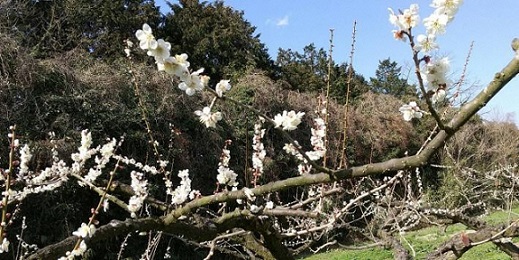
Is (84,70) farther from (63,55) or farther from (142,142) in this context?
(142,142)

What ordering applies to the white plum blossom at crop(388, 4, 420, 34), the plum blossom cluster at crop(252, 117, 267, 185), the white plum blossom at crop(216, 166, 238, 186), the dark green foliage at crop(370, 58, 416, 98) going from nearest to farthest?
the white plum blossom at crop(388, 4, 420, 34) < the white plum blossom at crop(216, 166, 238, 186) < the plum blossom cluster at crop(252, 117, 267, 185) < the dark green foliage at crop(370, 58, 416, 98)

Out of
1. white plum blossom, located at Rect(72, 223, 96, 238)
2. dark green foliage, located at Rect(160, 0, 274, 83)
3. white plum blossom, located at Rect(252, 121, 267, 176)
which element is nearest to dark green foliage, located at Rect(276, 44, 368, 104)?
dark green foliage, located at Rect(160, 0, 274, 83)

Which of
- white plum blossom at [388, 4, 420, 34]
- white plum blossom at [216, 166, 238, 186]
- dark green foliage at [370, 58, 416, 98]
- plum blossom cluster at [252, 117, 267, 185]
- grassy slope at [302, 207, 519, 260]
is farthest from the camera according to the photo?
dark green foliage at [370, 58, 416, 98]

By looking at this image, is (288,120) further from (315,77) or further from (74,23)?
(315,77)

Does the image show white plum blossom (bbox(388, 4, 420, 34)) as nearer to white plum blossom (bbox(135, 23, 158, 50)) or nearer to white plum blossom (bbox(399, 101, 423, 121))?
white plum blossom (bbox(399, 101, 423, 121))

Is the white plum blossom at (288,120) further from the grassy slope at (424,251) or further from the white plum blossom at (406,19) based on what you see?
the grassy slope at (424,251)

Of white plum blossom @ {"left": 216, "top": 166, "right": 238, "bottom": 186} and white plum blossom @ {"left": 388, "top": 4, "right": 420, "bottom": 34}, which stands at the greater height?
white plum blossom @ {"left": 388, "top": 4, "right": 420, "bottom": 34}

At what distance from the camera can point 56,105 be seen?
6516 mm

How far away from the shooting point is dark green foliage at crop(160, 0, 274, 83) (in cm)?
1252

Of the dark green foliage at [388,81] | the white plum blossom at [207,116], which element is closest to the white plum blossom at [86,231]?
the white plum blossom at [207,116]

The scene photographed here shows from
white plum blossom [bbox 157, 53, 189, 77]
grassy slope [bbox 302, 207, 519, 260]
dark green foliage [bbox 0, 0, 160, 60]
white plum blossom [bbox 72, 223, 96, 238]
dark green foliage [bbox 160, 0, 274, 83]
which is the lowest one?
white plum blossom [bbox 72, 223, 96, 238]

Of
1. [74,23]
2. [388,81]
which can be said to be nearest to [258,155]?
[74,23]

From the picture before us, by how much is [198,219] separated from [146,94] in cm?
606

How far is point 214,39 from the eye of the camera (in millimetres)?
13164
